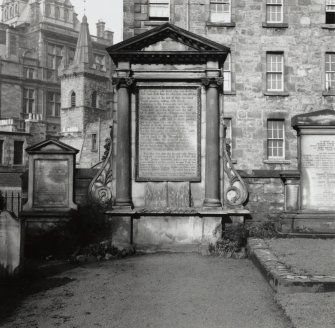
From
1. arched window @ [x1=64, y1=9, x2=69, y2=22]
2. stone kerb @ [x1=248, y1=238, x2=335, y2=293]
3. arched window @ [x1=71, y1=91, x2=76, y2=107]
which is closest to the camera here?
stone kerb @ [x1=248, y1=238, x2=335, y2=293]

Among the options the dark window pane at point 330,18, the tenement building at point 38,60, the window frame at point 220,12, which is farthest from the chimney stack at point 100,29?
the dark window pane at point 330,18

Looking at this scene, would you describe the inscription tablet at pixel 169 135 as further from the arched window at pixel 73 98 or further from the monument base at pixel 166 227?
the arched window at pixel 73 98

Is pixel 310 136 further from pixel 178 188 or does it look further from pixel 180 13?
pixel 180 13

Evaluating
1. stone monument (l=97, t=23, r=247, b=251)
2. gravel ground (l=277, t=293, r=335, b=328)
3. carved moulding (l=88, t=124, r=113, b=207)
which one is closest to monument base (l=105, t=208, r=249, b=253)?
stone monument (l=97, t=23, r=247, b=251)

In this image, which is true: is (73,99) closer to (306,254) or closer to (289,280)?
(306,254)

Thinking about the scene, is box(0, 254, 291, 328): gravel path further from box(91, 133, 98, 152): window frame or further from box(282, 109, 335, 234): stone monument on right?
box(91, 133, 98, 152): window frame

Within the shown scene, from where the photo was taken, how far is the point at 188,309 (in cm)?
665

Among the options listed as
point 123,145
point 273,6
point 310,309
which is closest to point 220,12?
point 273,6

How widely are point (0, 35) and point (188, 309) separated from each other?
252 ft

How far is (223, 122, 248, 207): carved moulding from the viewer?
1246 cm

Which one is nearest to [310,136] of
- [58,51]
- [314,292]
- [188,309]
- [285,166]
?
[314,292]

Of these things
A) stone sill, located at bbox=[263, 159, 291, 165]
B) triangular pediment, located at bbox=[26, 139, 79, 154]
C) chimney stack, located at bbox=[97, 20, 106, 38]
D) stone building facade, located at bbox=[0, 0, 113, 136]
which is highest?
chimney stack, located at bbox=[97, 20, 106, 38]

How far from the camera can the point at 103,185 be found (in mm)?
12680

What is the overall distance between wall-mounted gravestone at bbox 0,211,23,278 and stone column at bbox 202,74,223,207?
4.86 meters
